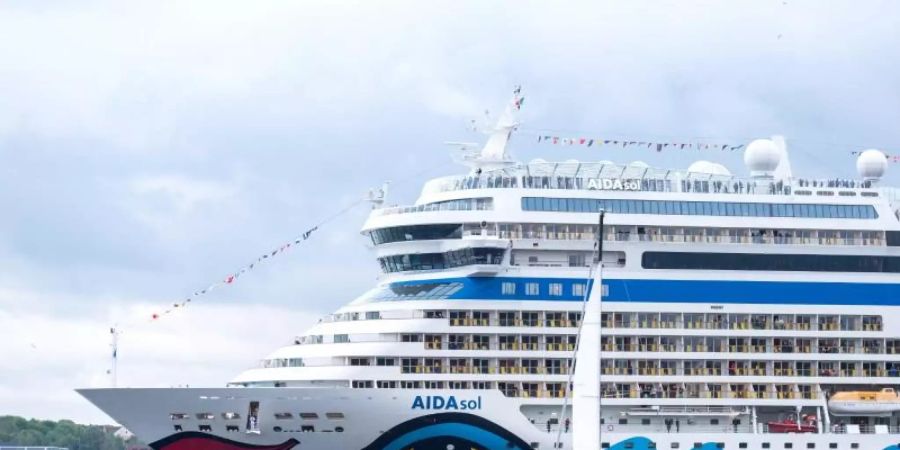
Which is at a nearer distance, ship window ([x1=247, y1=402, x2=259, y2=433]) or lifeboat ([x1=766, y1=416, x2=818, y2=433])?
ship window ([x1=247, y1=402, x2=259, y2=433])

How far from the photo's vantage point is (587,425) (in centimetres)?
4628

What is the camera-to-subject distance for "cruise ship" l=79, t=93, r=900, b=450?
55688 mm

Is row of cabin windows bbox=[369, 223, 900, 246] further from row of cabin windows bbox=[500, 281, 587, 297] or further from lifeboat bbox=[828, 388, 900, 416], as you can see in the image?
lifeboat bbox=[828, 388, 900, 416]

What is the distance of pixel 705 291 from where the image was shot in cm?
5919

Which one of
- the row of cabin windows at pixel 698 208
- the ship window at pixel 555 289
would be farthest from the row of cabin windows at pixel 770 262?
the ship window at pixel 555 289

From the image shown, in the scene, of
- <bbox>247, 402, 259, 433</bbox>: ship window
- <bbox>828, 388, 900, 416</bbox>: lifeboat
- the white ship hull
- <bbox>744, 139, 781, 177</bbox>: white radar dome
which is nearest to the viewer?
the white ship hull

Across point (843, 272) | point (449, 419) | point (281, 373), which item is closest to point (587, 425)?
point (449, 419)

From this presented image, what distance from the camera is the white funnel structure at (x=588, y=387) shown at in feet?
152

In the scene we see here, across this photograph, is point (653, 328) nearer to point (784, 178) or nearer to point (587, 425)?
point (784, 178)

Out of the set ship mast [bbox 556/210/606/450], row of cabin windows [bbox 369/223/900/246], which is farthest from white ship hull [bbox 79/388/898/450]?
ship mast [bbox 556/210/606/450]

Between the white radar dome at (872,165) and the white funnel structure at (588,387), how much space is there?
21103 mm

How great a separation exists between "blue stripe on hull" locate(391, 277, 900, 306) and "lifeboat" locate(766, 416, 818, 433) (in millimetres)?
3974

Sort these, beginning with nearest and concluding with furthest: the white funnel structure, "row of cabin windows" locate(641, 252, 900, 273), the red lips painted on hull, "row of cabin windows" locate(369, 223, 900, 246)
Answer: the white funnel structure
the red lips painted on hull
"row of cabin windows" locate(369, 223, 900, 246)
"row of cabin windows" locate(641, 252, 900, 273)

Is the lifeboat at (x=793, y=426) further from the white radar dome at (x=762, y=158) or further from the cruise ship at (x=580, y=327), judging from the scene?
the white radar dome at (x=762, y=158)
